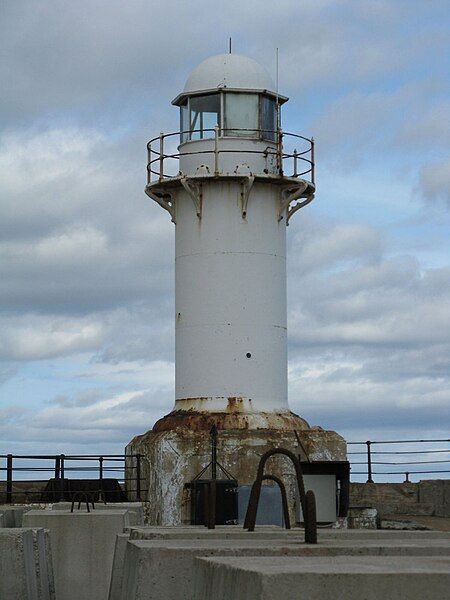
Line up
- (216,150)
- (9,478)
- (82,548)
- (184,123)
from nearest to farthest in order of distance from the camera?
(82,548)
(9,478)
(216,150)
(184,123)

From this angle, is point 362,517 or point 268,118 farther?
point 268,118

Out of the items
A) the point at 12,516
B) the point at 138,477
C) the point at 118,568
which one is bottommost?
the point at 118,568

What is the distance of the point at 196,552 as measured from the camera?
768 centimetres

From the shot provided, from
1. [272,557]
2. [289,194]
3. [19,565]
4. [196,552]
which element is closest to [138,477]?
[289,194]

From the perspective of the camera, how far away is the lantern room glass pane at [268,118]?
2428 centimetres

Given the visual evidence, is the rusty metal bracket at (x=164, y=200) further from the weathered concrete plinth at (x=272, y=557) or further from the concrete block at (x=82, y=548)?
the weathered concrete plinth at (x=272, y=557)

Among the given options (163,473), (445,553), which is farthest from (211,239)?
(445,553)

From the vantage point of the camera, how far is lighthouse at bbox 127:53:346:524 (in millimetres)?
22984

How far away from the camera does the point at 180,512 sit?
22641mm

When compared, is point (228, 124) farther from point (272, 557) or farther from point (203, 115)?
point (272, 557)

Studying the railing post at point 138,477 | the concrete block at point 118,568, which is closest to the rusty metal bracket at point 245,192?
the railing post at point 138,477

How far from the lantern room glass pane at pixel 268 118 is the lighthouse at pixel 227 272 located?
0.02 metres

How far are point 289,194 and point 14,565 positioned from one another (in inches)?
568

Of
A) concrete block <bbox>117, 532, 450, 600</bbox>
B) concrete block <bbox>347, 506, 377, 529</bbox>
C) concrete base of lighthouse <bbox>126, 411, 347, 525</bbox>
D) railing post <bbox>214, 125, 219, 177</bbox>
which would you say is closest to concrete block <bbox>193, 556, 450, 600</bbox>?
concrete block <bbox>117, 532, 450, 600</bbox>
